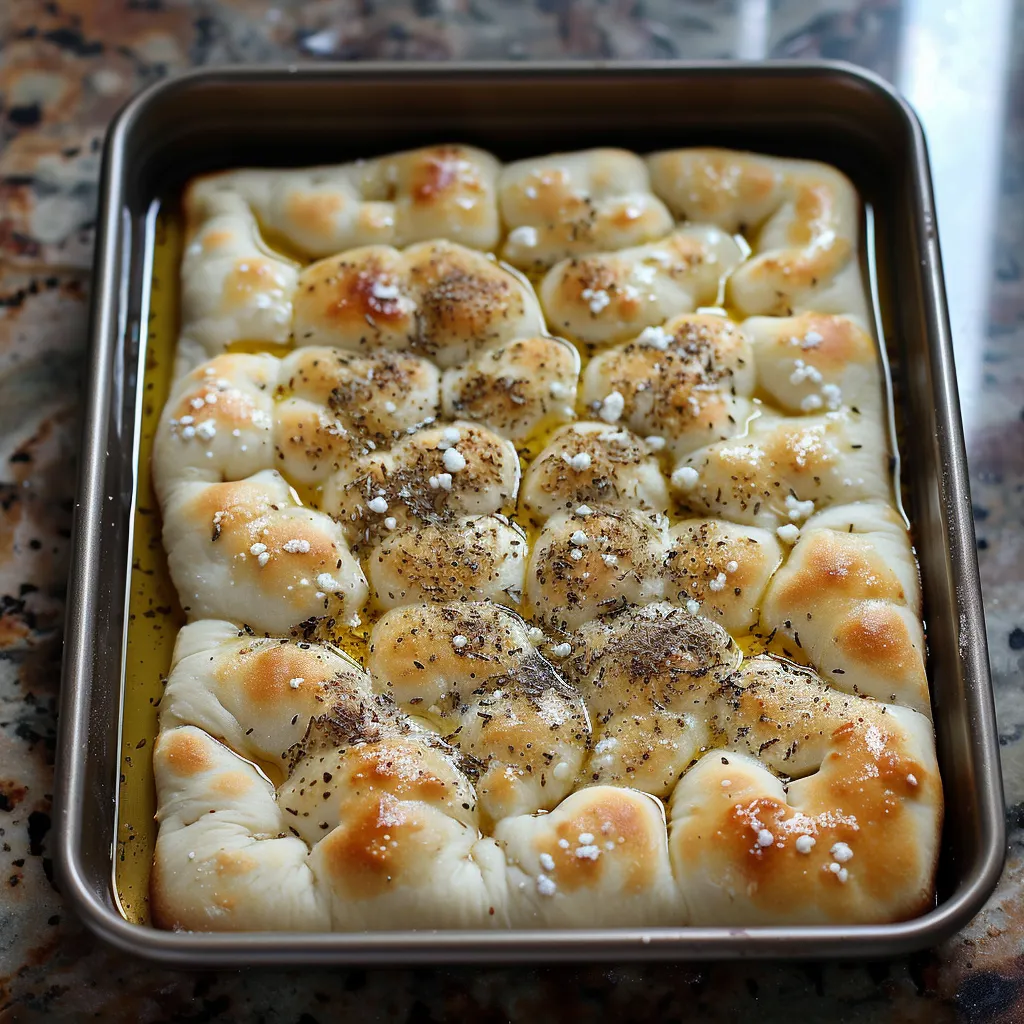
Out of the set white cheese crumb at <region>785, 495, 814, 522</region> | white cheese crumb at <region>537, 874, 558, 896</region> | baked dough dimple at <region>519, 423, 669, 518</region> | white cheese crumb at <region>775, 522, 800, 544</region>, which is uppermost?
baked dough dimple at <region>519, 423, 669, 518</region>

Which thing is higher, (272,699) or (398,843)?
(272,699)

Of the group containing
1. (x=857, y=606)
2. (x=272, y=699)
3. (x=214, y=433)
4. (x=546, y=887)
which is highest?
(x=214, y=433)

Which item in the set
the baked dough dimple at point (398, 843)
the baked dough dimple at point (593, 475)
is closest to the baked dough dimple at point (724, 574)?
the baked dough dimple at point (593, 475)

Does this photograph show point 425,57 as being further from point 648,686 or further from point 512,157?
point 648,686

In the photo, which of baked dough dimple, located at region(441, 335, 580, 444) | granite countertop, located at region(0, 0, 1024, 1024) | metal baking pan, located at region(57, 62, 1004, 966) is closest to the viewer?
metal baking pan, located at region(57, 62, 1004, 966)

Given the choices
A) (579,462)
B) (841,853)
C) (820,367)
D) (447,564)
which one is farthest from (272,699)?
(820,367)

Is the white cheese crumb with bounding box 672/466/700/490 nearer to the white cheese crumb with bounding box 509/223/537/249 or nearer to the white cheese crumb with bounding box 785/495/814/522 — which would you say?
the white cheese crumb with bounding box 785/495/814/522

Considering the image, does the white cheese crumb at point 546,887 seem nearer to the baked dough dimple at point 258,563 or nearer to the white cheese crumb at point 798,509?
the baked dough dimple at point 258,563

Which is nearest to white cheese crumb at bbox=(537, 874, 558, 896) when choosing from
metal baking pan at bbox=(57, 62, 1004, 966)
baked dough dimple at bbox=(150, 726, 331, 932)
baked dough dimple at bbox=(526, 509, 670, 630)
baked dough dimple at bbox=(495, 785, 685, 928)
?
baked dough dimple at bbox=(495, 785, 685, 928)
